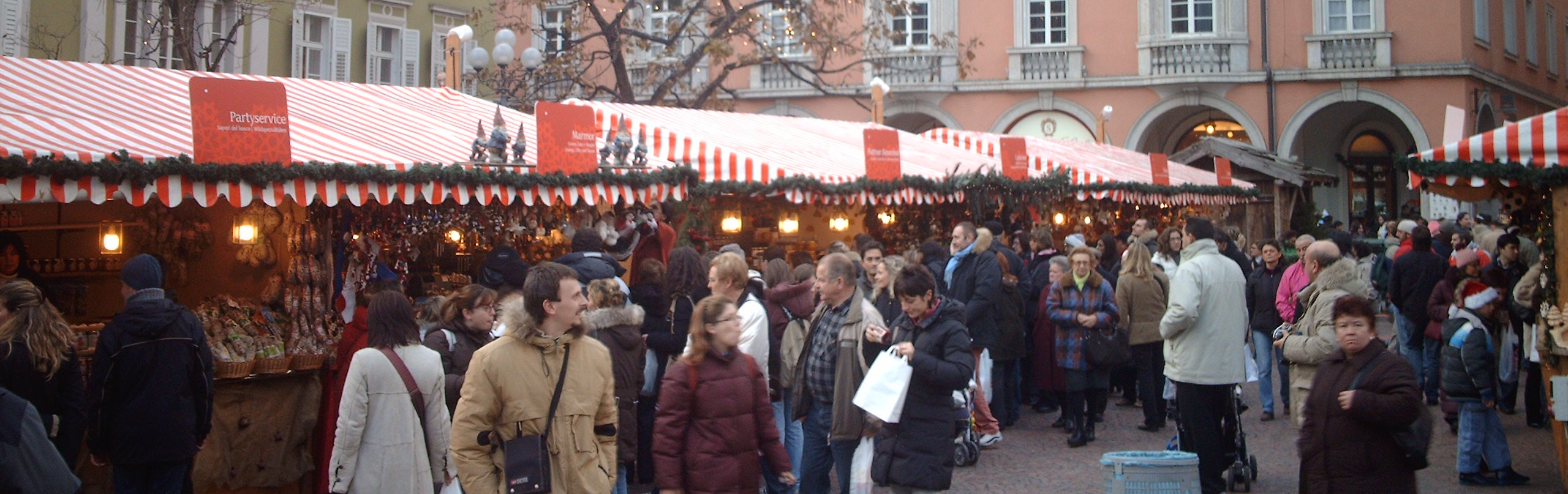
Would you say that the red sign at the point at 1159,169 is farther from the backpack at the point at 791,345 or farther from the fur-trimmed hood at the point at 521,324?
the fur-trimmed hood at the point at 521,324

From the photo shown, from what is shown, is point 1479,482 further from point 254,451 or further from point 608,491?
point 254,451

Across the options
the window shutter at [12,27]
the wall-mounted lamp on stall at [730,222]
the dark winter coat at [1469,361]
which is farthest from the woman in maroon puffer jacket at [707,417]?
the window shutter at [12,27]

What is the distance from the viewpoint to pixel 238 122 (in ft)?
22.1

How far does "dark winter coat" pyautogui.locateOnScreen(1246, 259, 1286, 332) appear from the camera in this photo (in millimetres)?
10016

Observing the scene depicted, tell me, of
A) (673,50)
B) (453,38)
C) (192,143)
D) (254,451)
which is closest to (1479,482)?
(254,451)

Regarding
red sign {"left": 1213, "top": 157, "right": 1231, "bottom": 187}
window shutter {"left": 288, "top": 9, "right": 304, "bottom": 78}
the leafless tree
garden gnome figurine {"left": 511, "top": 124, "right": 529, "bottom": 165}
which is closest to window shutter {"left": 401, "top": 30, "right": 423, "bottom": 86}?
window shutter {"left": 288, "top": 9, "right": 304, "bottom": 78}

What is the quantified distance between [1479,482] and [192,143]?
7.27 meters

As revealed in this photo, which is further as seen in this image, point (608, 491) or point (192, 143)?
point (192, 143)

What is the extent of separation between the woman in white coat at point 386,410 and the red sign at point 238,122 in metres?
2.00

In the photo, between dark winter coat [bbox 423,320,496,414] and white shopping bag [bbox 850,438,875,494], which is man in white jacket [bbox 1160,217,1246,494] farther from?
dark winter coat [bbox 423,320,496,414]

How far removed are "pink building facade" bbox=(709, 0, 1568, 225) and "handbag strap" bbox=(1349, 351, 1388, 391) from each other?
19.4 m

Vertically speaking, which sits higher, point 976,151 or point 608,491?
point 976,151

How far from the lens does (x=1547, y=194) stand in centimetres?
719

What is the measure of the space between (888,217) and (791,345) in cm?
757
